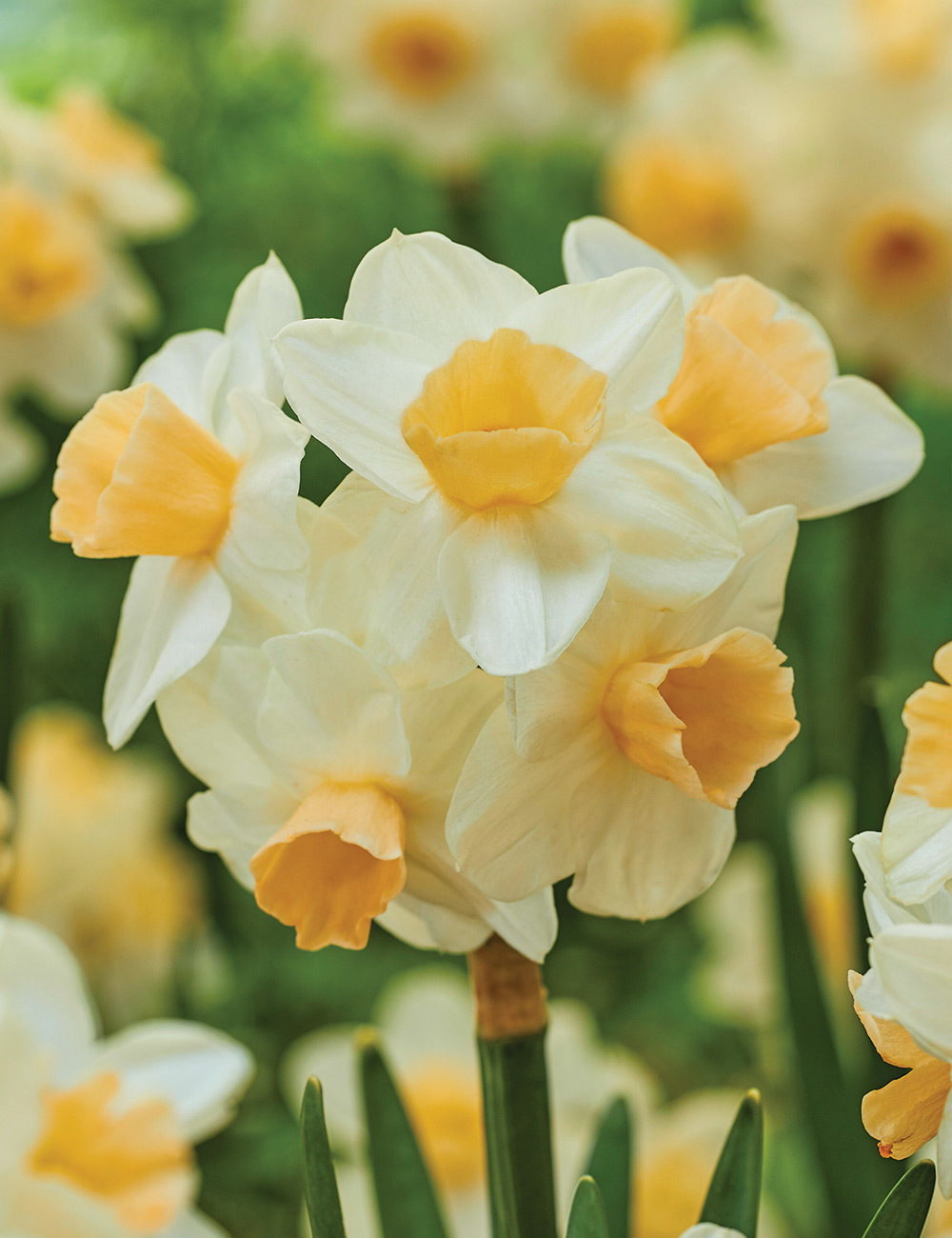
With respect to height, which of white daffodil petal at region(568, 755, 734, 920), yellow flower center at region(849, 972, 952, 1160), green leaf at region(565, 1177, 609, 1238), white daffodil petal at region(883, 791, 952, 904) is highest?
white daffodil petal at region(883, 791, 952, 904)

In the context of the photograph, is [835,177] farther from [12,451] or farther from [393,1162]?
[393,1162]

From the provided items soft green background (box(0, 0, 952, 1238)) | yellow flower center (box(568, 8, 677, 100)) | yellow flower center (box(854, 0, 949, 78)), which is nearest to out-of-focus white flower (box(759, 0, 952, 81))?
yellow flower center (box(854, 0, 949, 78))

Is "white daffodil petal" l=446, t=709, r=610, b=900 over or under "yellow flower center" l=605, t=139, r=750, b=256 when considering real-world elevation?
over

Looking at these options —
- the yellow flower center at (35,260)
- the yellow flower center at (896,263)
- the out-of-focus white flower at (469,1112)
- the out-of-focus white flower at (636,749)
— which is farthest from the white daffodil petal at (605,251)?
the yellow flower center at (896,263)

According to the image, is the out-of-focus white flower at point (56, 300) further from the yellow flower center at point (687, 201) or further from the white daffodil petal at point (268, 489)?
the white daffodil petal at point (268, 489)

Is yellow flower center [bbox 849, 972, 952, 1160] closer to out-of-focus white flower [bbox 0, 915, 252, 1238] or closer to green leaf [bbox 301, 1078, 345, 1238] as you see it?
green leaf [bbox 301, 1078, 345, 1238]

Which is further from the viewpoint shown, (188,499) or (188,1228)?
(188,1228)

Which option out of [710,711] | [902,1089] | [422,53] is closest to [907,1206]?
[902,1089]
